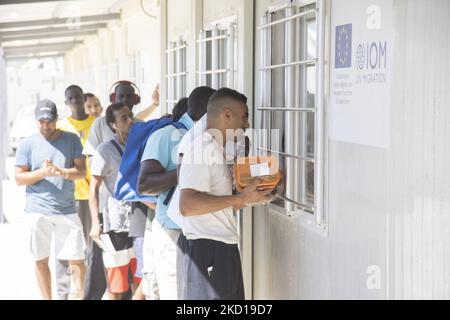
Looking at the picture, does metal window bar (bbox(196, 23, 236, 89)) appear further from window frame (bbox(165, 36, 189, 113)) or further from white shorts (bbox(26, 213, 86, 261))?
white shorts (bbox(26, 213, 86, 261))

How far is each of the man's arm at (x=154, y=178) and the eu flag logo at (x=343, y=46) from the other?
134cm

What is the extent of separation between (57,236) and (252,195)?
1.65 metres

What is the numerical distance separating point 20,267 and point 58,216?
1.44 feet

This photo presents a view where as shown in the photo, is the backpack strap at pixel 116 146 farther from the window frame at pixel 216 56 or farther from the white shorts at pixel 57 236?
the window frame at pixel 216 56

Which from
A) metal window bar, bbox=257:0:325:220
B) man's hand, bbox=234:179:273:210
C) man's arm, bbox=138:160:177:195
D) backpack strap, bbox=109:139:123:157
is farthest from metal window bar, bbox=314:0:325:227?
backpack strap, bbox=109:139:123:157

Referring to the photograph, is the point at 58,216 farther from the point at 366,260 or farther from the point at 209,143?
the point at 366,260

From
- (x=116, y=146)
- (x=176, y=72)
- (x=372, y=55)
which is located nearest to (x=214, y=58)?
(x=176, y=72)

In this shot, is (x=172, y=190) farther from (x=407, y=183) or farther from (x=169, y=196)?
(x=407, y=183)

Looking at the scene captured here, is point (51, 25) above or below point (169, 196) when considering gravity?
above

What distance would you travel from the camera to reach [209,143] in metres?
4.27

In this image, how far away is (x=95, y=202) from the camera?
529 centimetres

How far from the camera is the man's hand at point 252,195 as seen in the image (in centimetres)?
429

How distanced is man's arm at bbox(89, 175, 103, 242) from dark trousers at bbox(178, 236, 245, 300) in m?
1.13

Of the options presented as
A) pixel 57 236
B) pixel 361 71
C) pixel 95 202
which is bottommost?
pixel 57 236
